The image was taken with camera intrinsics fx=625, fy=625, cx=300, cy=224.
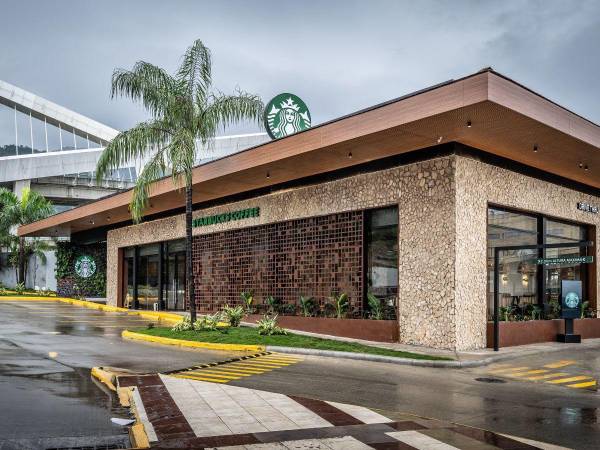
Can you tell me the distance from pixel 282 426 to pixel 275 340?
34.0 ft

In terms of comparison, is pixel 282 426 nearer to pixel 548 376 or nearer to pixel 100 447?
pixel 100 447

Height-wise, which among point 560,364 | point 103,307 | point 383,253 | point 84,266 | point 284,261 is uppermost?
point 383,253

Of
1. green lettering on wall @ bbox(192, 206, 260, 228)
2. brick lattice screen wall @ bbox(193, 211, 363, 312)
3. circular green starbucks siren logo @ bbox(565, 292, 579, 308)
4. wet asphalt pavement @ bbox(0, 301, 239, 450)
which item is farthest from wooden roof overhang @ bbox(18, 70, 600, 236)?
wet asphalt pavement @ bbox(0, 301, 239, 450)

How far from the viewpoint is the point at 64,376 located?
12289 mm

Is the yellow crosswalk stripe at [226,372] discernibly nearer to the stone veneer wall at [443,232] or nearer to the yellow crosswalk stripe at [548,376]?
the yellow crosswalk stripe at [548,376]

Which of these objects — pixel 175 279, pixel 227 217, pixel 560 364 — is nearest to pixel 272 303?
pixel 227 217

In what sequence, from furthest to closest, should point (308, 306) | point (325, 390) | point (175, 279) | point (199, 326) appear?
point (175, 279) < point (308, 306) < point (199, 326) < point (325, 390)

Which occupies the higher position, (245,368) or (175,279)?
(175,279)

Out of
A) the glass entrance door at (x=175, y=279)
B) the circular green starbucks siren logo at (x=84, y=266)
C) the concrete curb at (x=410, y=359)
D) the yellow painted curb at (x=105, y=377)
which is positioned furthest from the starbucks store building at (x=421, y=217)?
the circular green starbucks siren logo at (x=84, y=266)

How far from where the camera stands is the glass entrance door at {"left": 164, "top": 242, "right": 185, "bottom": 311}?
32.3 metres

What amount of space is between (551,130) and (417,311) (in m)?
6.26

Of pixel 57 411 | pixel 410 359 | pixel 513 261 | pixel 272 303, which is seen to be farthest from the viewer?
pixel 272 303

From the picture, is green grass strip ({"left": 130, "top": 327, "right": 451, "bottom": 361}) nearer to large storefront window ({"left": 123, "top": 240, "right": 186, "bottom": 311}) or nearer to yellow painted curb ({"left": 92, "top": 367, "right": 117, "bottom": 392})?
yellow painted curb ({"left": 92, "top": 367, "right": 117, "bottom": 392})

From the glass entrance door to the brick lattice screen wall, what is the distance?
2.96 metres
